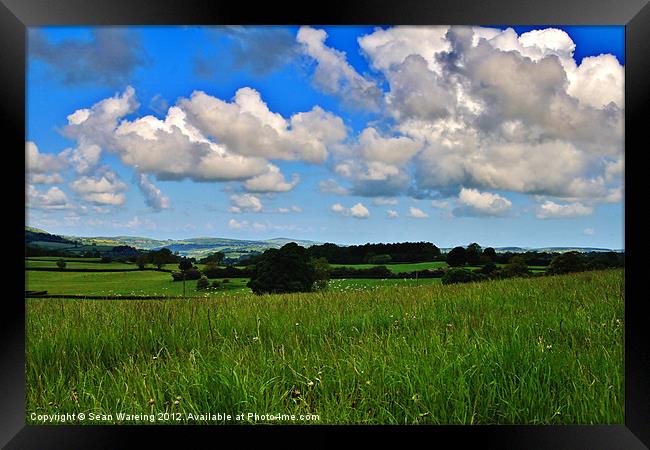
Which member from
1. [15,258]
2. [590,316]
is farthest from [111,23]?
[590,316]

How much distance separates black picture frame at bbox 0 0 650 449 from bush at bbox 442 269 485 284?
1800mm

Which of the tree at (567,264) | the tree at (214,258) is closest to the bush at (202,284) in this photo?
the tree at (214,258)

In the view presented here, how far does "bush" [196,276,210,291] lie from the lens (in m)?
3.94

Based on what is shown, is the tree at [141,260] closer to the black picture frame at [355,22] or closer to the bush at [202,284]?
the bush at [202,284]

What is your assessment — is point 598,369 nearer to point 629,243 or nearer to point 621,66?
point 629,243

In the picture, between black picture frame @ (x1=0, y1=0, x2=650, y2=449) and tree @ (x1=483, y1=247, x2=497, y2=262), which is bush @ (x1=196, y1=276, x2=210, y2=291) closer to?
black picture frame @ (x1=0, y1=0, x2=650, y2=449)

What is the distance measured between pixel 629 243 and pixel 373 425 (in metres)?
1.97

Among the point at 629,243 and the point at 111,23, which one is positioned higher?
the point at 111,23

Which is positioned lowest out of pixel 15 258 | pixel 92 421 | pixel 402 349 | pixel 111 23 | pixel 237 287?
pixel 92 421

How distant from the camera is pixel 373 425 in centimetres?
235

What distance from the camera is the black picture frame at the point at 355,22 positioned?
7.74 feet

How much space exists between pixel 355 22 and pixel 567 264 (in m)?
3.16

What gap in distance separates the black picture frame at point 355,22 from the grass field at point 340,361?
3.2 inches

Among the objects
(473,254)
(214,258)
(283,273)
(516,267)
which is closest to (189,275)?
(214,258)
